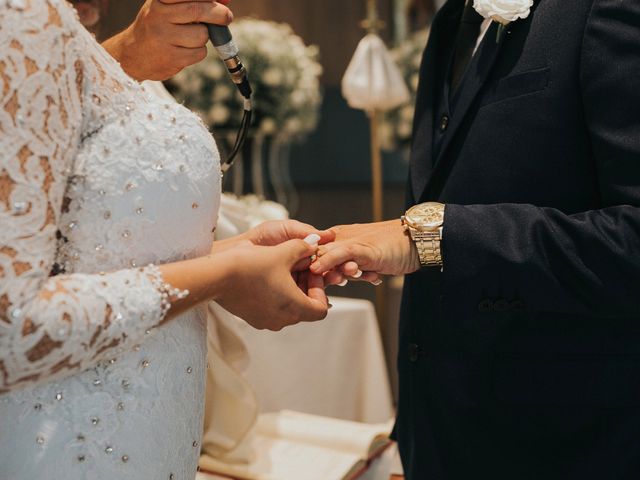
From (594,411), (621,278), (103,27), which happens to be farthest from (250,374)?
(621,278)

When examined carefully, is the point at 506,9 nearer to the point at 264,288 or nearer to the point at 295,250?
the point at 295,250

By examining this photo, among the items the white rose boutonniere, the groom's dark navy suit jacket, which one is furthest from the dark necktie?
the white rose boutonniere

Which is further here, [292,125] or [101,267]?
[292,125]

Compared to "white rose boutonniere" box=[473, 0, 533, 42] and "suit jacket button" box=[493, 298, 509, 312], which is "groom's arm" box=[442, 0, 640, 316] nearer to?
"suit jacket button" box=[493, 298, 509, 312]

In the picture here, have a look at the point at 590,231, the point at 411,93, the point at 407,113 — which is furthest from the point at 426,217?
the point at 411,93

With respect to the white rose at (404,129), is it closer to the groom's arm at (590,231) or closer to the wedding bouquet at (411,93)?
the wedding bouquet at (411,93)

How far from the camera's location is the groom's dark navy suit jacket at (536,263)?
1.31 m

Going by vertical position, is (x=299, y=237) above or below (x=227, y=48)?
below

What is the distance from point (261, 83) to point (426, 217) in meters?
3.52

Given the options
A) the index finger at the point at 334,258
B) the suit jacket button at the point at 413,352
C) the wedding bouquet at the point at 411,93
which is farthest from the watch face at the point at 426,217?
the wedding bouquet at the point at 411,93

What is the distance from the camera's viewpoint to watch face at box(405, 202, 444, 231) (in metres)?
1.38

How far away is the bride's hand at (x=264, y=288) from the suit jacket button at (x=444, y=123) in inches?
19.0

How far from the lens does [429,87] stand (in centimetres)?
175

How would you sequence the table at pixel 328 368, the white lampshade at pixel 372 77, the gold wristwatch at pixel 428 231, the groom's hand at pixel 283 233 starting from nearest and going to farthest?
the gold wristwatch at pixel 428 231 < the groom's hand at pixel 283 233 < the table at pixel 328 368 < the white lampshade at pixel 372 77
